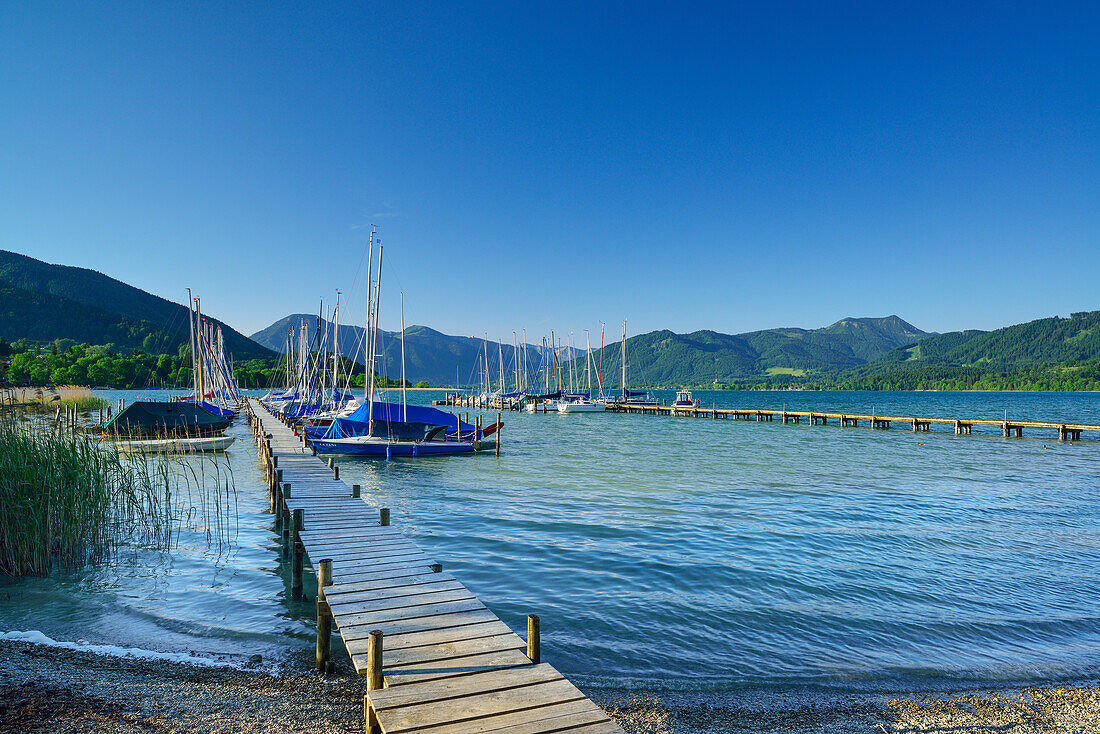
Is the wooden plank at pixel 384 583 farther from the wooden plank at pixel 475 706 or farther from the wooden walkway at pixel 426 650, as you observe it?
the wooden plank at pixel 475 706

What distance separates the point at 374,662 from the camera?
215 inches

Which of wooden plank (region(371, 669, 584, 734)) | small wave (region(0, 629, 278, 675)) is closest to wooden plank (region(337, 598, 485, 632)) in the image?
small wave (region(0, 629, 278, 675))

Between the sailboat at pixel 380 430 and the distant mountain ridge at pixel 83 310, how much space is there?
120475mm

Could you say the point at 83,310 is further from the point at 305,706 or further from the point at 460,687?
the point at 460,687

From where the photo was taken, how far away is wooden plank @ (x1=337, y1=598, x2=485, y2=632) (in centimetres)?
689

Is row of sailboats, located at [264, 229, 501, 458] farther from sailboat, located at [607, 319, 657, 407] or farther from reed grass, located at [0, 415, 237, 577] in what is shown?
sailboat, located at [607, 319, 657, 407]

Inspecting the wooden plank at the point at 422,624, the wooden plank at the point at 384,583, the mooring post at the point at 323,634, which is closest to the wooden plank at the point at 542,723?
the wooden plank at the point at 422,624

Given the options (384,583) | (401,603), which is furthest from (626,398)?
(401,603)

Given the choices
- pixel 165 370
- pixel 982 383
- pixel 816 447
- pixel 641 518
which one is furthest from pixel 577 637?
pixel 982 383

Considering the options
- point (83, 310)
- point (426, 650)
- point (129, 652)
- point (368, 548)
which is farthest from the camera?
point (83, 310)

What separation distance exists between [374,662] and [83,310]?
579 feet

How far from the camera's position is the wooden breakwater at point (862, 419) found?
46062mm

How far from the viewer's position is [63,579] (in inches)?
411

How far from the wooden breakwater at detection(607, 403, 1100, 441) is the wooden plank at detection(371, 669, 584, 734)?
52709mm
